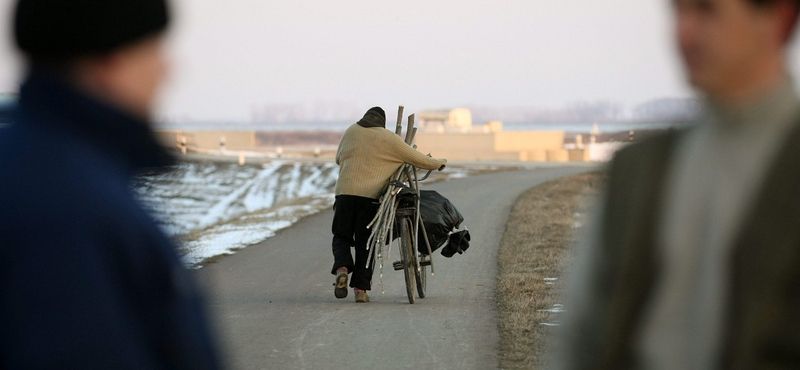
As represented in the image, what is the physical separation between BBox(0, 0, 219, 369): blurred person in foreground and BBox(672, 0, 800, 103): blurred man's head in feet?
3.31

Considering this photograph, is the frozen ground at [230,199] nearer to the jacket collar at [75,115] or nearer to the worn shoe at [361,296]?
the jacket collar at [75,115]

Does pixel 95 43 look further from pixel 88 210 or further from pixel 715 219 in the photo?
pixel 715 219

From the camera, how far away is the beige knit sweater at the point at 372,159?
33.1ft

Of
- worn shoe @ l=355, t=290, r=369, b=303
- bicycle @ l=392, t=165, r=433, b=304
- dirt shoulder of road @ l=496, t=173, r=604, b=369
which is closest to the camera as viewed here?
dirt shoulder of road @ l=496, t=173, r=604, b=369

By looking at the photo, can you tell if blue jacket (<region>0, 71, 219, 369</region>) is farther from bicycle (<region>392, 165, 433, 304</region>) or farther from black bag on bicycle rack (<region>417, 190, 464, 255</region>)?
black bag on bicycle rack (<region>417, 190, 464, 255</region>)

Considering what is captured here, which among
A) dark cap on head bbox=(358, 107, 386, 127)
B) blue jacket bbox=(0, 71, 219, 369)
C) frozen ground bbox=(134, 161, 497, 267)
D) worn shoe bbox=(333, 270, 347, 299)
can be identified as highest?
blue jacket bbox=(0, 71, 219, 369)

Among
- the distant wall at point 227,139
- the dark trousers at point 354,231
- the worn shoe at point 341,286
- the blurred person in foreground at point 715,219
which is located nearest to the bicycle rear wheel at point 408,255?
the dark trousers at point 354,231

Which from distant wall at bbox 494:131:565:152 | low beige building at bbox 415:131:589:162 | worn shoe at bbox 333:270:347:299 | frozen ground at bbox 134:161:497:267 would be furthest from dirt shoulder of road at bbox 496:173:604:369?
distant wall at bbox 494:131:565:152

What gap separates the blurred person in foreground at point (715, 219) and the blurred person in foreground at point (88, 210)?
0.81 metres

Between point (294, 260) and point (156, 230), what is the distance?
12.3m

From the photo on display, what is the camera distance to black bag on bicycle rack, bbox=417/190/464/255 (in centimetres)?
1057

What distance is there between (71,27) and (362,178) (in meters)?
8.17

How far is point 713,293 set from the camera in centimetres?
212

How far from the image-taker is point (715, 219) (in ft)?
6.93
